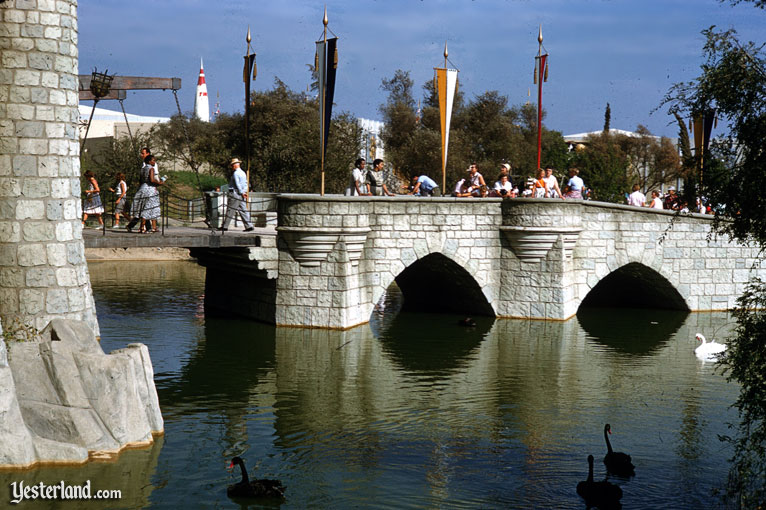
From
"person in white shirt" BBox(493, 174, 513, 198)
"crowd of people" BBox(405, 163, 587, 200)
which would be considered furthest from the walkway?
"person in white shirt" BBox(493, 174, 513, 198)

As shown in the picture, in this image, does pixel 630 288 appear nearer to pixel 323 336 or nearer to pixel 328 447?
pixel 323 336

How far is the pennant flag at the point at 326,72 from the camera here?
2069 cm

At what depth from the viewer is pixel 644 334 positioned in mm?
22312

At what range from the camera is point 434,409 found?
14.4 metres

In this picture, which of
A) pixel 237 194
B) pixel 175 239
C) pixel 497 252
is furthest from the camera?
pixel 497 252

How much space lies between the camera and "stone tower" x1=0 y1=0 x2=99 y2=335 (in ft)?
46.1

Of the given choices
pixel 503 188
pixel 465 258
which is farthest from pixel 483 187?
pixel 465 258

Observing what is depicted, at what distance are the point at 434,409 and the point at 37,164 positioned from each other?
276 inches

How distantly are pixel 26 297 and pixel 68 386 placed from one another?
10.9 feet

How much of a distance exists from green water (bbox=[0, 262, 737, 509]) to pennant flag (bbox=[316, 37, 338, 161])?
190 inches

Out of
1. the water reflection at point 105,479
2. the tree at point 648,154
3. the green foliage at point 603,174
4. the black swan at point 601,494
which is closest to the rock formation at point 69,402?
the water reflection at point 105,479

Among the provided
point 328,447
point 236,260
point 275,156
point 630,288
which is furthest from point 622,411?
point 275,156

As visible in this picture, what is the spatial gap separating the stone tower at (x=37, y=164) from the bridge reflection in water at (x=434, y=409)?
2.55 m

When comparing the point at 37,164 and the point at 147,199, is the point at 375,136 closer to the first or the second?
the point at 147,199
